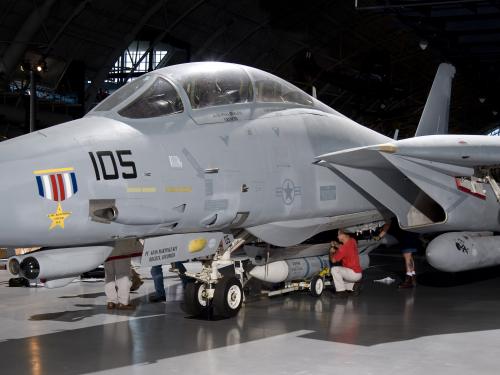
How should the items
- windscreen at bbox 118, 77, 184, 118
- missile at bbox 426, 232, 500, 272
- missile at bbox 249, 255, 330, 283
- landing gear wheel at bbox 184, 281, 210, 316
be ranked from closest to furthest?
windscreen at bbox 118, 77, 184, 118 < landing gear wheel at bbox 184, 281, 210, 316 < missile at bbox 426, 232, 500, 272 < missile at bbox 249, 255, 330, 283

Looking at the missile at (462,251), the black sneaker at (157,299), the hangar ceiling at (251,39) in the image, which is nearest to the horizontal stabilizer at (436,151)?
the missile at (462,251)

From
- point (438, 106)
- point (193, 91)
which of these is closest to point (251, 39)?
point (438, 106)

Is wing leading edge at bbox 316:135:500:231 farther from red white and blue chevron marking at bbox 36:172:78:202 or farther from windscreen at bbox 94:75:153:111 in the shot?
red white and blue chevron marking at bbox 36:172:78:202

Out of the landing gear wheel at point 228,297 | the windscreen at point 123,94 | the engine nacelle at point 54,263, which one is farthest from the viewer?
the landing gear wheel at point 228,297

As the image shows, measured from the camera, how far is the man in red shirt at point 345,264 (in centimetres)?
1074

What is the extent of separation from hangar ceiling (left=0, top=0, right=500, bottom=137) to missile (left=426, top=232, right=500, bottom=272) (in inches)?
Result: 281

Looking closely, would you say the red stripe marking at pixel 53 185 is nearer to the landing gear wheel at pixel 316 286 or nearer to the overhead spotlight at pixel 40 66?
the landing gear wheel at pixel 316 286

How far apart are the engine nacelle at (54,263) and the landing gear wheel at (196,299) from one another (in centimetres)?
204

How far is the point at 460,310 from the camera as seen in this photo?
9711 mm

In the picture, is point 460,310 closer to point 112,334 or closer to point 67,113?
point 112,334

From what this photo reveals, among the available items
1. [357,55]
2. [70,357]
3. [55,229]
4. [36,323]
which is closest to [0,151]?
[55,229]

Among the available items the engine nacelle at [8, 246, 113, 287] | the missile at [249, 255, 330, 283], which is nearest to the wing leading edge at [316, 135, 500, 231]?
the missile at [249, 255, 330, 283]

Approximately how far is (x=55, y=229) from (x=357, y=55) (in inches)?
1274

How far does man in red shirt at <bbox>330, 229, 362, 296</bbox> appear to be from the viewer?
10742 mm
